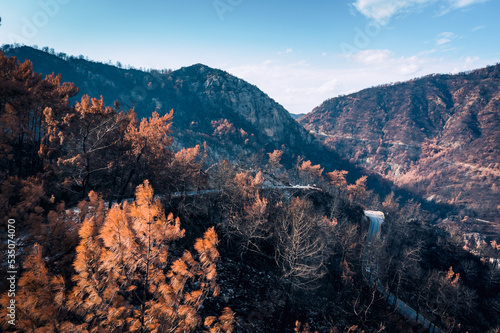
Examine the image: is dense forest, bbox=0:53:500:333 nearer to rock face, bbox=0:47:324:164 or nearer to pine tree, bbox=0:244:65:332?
pine tree, bbox=0:244:65:332

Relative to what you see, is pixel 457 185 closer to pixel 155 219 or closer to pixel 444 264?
pixel 444 264

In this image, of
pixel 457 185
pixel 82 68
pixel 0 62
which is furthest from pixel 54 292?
pixel 457 185

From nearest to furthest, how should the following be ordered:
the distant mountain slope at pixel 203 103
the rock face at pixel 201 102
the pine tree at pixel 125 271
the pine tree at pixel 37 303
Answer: the pine tree at pixel 37 303, the pine tree at pixel 125 271, the rock face at pixel 201 102, the distant mountain slope at pixel 203 103

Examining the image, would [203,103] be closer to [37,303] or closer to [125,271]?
[125,271]

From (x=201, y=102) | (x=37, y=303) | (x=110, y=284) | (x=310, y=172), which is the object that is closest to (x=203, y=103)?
(x=201, y=102)

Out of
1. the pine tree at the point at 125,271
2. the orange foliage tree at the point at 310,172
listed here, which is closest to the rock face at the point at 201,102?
the orange foliage tree at the point at 310,172

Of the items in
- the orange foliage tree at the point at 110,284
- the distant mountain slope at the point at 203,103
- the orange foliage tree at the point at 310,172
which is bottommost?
the orange foliage tree at the point at 310,172

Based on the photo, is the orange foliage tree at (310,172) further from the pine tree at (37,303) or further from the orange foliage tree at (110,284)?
the pine tree at (37,303)

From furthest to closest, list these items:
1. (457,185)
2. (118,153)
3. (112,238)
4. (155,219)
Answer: (457,185)
(118,153)
(155,219)
(112,238)

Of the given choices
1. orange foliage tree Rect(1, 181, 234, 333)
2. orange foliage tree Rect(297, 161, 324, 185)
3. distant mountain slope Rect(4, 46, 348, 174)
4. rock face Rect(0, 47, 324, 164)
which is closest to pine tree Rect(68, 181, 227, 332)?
orange foliage tree Rect(1, 181, 234, 333)
